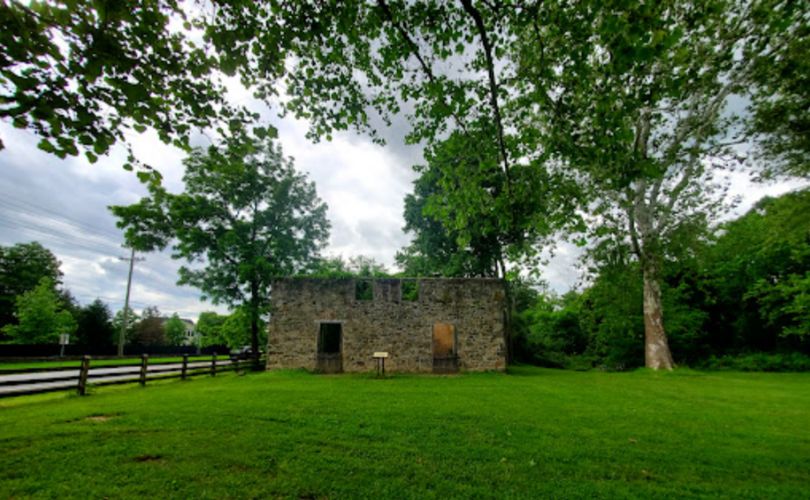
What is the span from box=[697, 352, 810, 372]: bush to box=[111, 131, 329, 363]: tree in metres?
22.3

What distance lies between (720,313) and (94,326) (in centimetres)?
4654

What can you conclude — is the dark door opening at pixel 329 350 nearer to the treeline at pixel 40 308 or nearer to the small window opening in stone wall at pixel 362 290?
the small window opening in stone wall at pixel 362 290

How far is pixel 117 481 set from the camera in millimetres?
3117

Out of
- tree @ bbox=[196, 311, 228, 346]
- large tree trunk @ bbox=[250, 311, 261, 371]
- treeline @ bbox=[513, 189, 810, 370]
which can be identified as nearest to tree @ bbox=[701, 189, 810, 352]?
treeline @ bbox=[513, 189, 810, 370]

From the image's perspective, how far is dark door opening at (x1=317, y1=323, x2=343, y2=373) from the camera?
45.3 ft

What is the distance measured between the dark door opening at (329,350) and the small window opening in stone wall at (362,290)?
1510 mm

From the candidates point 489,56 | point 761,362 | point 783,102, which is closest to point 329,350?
point 489,56

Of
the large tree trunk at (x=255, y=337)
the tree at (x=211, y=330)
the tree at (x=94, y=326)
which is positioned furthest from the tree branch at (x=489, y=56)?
the tree at (x=211, y=330)

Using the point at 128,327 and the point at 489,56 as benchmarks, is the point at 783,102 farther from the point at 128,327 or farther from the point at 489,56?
the point at 128,327

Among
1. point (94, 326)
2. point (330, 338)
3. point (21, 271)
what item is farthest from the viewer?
point (21, 271)

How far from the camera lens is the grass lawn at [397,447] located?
10.4 ft

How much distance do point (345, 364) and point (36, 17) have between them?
1305 cm

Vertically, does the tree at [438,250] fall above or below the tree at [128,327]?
above

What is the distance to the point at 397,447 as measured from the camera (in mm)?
4246
